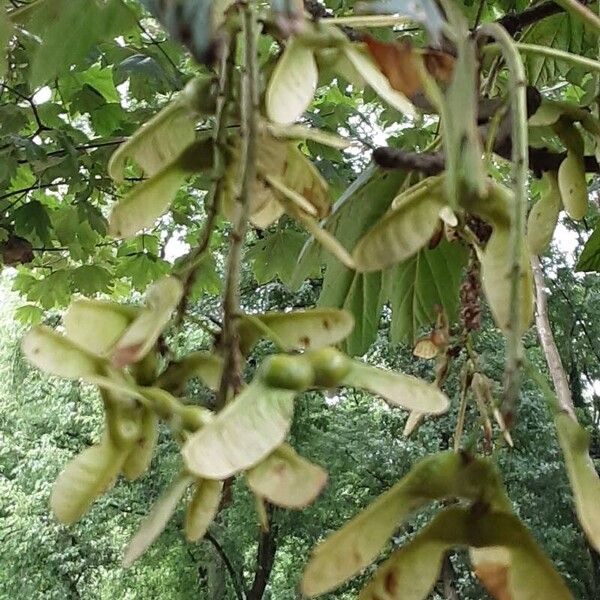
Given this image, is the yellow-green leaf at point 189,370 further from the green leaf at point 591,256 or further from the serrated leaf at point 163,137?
the green leaf at point 591,256

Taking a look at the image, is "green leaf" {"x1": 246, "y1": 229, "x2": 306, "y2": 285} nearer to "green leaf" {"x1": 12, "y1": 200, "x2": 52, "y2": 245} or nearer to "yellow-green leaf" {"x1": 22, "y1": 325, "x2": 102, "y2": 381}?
"green leaf" {"x1": 12, "y1": 200, "x2": 52, "y2": 245}

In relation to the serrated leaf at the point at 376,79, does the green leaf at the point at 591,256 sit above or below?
below

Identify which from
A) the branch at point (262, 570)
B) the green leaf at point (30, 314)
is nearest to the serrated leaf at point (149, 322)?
the green leaf at point (30, 314)

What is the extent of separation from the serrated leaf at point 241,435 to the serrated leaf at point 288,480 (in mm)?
18

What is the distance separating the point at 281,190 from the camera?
29cm

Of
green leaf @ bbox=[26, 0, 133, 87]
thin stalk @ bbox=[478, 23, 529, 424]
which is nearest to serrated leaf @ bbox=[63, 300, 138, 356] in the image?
thin stalk @ bbox=[478, 23, 529, 424]

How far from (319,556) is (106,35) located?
557mm

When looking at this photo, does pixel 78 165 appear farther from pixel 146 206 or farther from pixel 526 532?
pixel 526 532

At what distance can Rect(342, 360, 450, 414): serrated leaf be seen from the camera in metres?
0.25

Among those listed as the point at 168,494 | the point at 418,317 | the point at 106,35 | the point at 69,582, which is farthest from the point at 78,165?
the point at 69,582

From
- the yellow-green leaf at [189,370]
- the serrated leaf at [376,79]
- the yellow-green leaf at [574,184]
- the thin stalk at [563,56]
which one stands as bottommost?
the yellow-green leaf at [574,184]

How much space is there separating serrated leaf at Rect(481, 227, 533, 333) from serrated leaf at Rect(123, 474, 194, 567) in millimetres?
93

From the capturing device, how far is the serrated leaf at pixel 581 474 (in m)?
0.24

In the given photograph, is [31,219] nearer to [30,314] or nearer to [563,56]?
[30,314]
